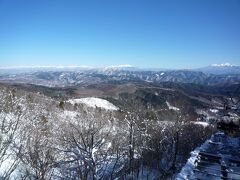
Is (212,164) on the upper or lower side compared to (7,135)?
lower

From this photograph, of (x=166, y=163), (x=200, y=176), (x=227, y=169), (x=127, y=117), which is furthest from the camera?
(x=166, y=163)

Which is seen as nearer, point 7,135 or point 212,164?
point 212,164

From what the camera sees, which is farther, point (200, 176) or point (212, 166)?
point (212, 166)

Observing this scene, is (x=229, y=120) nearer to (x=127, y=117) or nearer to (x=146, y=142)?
(x=127, y=117)

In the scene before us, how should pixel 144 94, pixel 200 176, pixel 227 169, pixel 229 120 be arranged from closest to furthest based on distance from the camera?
pixel 200 176 → pixel 227 169 → pixel 229 120 → pixel 144 94

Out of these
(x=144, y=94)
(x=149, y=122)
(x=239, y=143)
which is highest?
(x=239, y=143)

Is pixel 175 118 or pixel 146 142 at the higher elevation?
pixel 175 118

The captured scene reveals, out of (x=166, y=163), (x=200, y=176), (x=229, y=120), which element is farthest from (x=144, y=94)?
(x=200, y=176)

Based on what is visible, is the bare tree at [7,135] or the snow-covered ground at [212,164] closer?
the snow-covered ground at [212,164]

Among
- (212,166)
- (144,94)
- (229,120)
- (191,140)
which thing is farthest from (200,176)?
(144,94)

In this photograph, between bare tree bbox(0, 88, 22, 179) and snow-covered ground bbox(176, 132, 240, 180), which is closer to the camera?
snow-covered ground bbox(176, 132, 240, 180)
